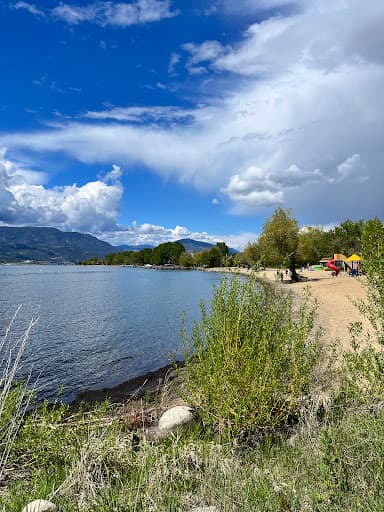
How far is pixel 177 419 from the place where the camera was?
8.09 meters

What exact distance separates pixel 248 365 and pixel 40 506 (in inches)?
144

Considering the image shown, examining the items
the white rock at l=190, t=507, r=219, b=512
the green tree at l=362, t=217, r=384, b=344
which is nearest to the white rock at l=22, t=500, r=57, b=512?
the white rock at l=190, t=507, r=219, b=512

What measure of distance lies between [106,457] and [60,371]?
13219 millimetres

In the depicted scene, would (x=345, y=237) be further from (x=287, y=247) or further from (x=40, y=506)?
(x=40, y=506)

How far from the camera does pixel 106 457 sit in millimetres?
5637

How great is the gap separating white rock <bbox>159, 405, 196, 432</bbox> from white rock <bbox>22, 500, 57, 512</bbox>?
12.4 feet

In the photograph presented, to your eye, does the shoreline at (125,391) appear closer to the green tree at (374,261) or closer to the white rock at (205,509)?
the green tree at (374,261)

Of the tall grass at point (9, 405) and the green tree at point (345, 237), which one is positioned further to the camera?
the green tree at point (345, 237)

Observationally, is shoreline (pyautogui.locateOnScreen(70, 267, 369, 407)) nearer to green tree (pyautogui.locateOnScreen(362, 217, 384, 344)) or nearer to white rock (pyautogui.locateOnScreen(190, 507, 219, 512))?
green tree (pyautogui.locateOnScreen(362, 217, 384, 344))

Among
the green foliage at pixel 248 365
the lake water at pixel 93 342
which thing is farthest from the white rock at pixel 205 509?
the lake water at pixel 93 342

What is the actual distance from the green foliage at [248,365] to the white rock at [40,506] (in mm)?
3093

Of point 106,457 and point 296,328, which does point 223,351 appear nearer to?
point 296,328

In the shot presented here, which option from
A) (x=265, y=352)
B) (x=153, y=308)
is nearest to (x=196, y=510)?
(x=265, y=352)

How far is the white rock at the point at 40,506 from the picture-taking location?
13.8 ft
